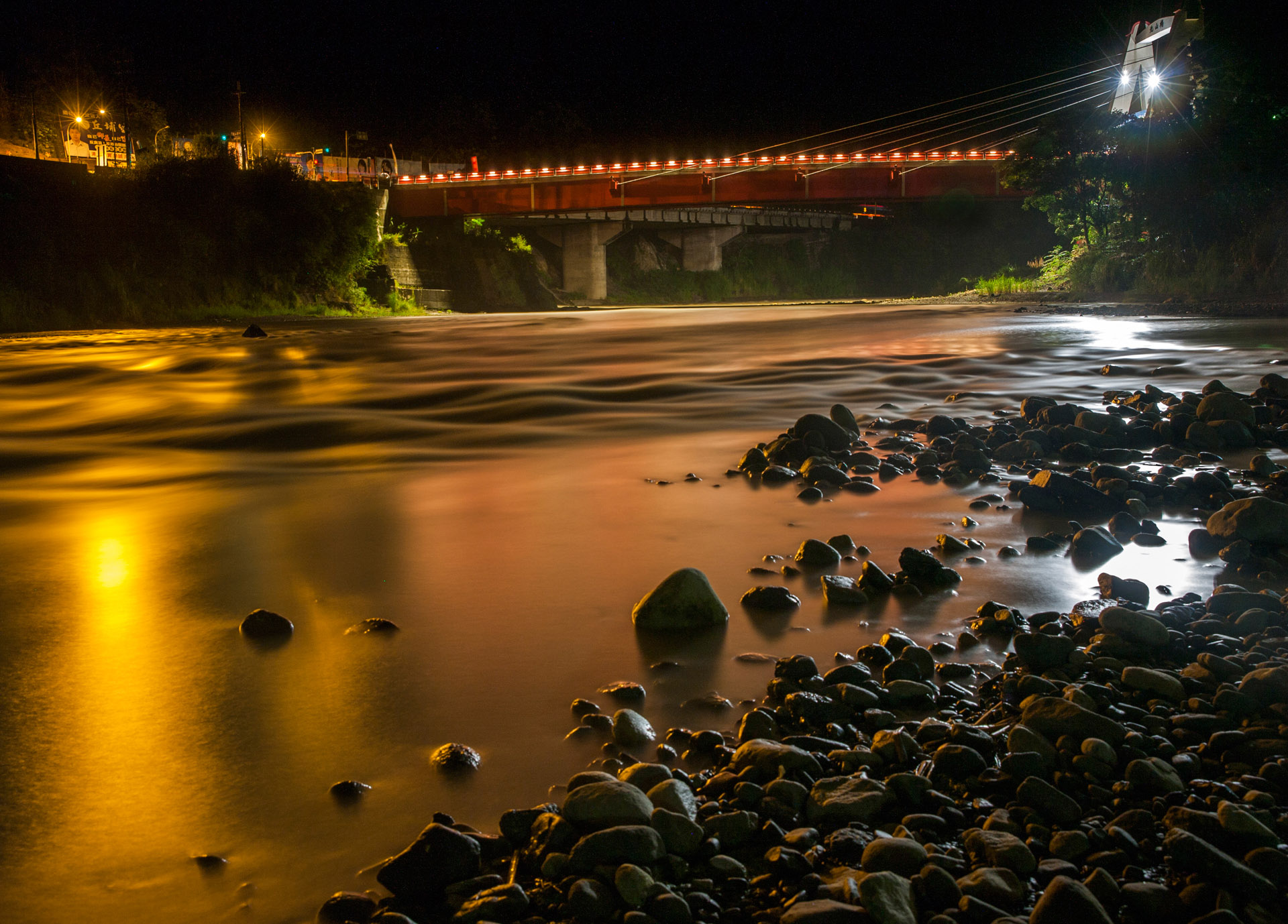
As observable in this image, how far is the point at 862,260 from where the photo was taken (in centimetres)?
8706

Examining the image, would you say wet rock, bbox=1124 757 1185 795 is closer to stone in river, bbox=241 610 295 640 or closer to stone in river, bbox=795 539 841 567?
stone in river, bbox=795 539 841 567

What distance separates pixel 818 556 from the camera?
5.86 metres

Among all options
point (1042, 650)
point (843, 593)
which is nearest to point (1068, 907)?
point (1042, 650)

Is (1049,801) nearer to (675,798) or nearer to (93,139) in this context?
(675,798)

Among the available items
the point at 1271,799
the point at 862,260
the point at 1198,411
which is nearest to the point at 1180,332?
the point at 1198,411

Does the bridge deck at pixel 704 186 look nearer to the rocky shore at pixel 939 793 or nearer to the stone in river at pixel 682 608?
the stone in river at pixel 682 608

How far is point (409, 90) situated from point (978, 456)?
98138mm

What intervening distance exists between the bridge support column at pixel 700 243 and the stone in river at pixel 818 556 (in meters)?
71.8

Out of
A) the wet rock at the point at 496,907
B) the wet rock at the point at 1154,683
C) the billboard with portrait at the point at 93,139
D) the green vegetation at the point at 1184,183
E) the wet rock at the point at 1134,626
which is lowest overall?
the wet rock at the point at 496,907

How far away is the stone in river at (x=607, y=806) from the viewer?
2857 millimetres

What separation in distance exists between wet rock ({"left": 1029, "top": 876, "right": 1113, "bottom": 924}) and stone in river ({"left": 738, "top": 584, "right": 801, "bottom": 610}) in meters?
2.58

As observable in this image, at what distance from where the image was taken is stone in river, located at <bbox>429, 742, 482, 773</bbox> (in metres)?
3.47

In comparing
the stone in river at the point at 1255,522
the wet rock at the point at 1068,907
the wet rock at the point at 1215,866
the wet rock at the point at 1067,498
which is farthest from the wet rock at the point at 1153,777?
the wet rock at the point at 1067,498

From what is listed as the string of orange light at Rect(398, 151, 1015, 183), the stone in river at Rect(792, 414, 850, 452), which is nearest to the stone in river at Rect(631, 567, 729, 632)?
the stone in river at Rect(792, 414, 850, 452)
